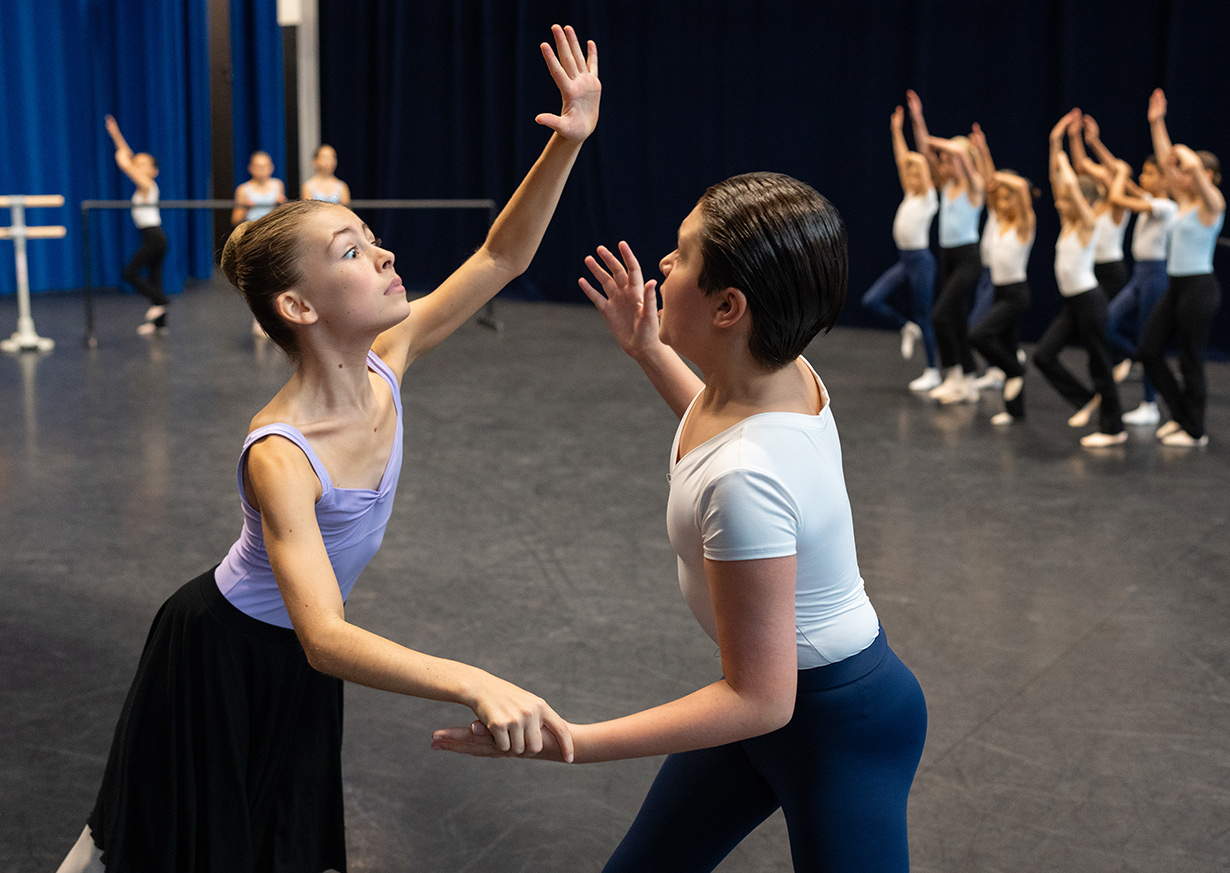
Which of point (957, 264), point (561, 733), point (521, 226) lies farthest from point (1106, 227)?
point (561, 733)

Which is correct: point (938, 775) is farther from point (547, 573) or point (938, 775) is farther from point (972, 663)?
point (547, 573)

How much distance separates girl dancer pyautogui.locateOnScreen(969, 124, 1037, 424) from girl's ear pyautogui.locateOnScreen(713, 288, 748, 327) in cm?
516

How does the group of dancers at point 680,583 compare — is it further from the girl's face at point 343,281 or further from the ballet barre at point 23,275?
the ballet barre at point 23,275

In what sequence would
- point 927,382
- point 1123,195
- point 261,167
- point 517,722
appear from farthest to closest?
point 261,167, point 927,382, point 1123,195, point 517,722

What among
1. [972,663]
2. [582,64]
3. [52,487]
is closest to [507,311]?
[52,487]

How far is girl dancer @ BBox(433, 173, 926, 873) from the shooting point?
1.19 m

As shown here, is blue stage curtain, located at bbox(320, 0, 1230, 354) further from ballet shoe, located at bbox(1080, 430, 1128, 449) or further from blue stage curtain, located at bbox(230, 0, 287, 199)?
ballet shoe, located at bbox(1080, 430, 1128, 449)

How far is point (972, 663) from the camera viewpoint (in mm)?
3109

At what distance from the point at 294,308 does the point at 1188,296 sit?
17.0ft

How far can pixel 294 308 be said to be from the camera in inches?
60.6

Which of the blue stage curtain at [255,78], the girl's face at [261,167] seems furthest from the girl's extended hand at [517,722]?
the blue stage curtain at [255,78]

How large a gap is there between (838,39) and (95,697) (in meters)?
8.37

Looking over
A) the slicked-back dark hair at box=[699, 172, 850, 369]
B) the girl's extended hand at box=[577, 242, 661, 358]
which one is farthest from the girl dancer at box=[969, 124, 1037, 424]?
the slicked-back dark hair at box=[699, 172, 850, 369]

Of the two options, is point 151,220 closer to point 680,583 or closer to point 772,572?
point 680,583
